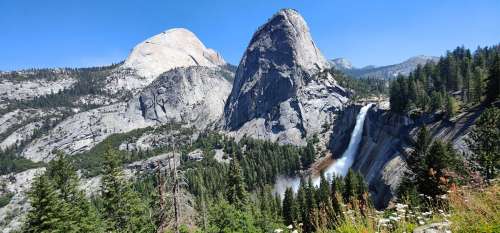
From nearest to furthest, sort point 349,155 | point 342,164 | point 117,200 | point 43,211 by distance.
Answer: point 43,211
point 117,200
point 342,164
point 349,155

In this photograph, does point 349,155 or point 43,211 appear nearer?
point 43,211

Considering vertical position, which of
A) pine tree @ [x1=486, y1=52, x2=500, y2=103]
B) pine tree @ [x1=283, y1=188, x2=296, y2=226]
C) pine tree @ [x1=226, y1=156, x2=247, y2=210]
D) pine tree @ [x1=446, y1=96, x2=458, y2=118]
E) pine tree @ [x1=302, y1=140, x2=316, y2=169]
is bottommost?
pine tree @ [x1=283, y1=188, x2=296, y2=226]

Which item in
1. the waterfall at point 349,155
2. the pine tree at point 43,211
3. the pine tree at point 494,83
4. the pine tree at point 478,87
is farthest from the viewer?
the waterfall at point 349,155

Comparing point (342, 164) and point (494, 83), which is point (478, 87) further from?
point (342, 164)

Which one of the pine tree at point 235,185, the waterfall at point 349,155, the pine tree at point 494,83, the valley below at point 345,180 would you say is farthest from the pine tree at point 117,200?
Answer: the waterfall at point 349,155

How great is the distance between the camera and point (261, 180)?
494 feet

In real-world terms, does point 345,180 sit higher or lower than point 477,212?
lower

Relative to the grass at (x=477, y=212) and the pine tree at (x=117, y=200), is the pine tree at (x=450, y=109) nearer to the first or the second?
the pine tree at (x=117, y=200)

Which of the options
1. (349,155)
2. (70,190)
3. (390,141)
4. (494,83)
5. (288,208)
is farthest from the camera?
(349,155)

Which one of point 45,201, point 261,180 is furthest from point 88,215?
point 261,180

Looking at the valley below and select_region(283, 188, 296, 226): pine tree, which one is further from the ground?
the valley below

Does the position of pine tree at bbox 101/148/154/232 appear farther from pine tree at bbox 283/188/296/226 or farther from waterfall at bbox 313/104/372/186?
waterfall at bbox 313/104/372/186

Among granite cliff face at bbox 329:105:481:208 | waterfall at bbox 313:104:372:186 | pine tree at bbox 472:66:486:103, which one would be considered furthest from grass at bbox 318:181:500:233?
waterfall at bbox 313:104:372:186

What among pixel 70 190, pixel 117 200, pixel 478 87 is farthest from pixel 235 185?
pixel 478 87
